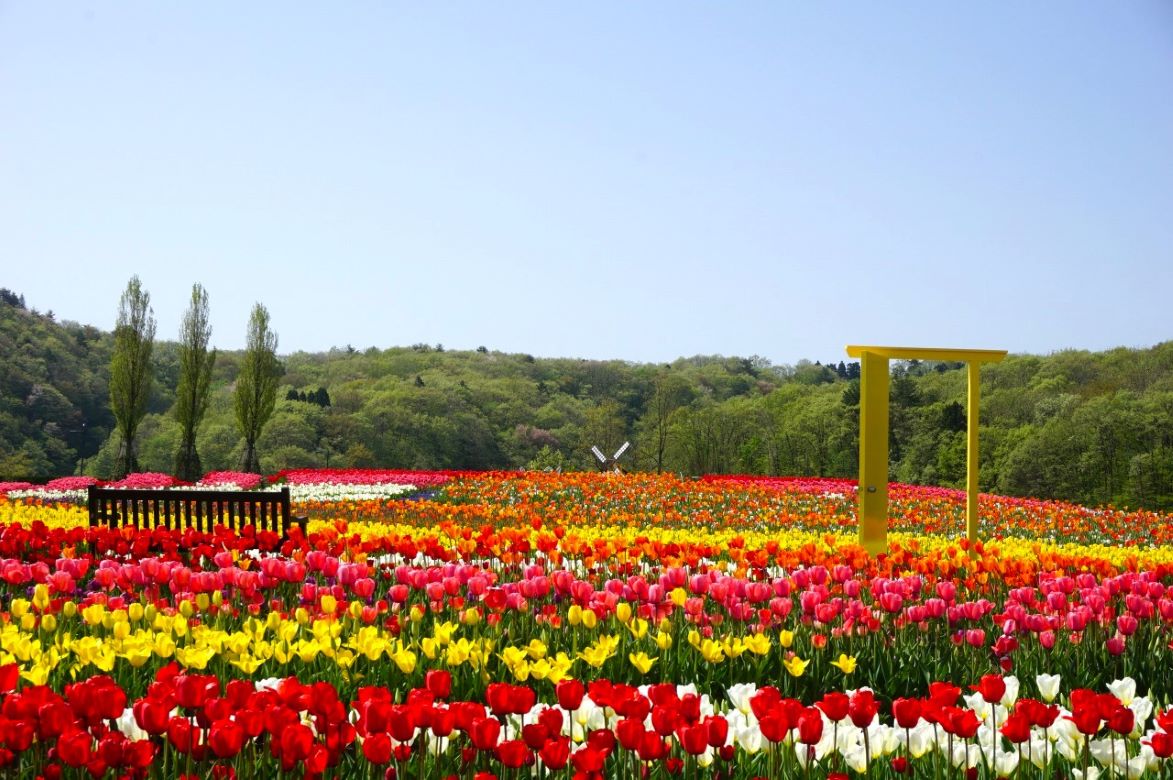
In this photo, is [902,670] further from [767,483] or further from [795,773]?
[767,483]

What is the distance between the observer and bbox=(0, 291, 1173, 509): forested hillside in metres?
22.9

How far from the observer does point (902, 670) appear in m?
3.97

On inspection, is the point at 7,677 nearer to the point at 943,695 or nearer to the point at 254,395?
the point at 943,695

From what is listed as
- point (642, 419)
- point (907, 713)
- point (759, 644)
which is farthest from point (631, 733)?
point (642, 419)

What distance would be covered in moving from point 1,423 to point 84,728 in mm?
33183

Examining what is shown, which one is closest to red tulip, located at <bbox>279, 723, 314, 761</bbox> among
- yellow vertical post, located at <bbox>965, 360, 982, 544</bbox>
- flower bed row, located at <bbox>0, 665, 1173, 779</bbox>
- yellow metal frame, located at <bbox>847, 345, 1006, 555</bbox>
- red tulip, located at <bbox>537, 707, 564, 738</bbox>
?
flower bed row, located at <bbox>0, 665, 1173, 779</bbox>

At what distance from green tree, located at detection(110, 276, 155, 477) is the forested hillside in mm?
2158

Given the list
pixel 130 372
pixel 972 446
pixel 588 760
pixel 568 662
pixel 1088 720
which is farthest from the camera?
pixel 130 372

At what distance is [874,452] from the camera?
24.7 feet

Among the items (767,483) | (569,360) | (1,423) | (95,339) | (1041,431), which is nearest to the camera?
(767,483)

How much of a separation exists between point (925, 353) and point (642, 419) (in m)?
28.4

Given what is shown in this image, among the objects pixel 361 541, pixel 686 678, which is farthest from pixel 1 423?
pixel 686 678

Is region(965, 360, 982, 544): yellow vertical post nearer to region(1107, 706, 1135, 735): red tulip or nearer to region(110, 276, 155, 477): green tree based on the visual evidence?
region(1107, 706, 1135, 735): red tulip

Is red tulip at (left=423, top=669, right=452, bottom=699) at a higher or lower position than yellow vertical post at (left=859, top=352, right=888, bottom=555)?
lower
